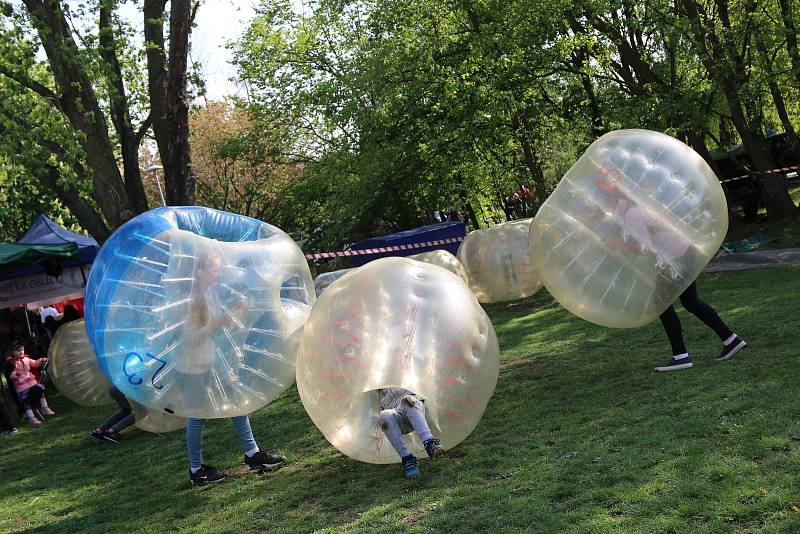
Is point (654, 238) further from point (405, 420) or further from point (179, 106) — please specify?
point (179, 106)

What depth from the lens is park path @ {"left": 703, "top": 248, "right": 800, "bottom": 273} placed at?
506 inches

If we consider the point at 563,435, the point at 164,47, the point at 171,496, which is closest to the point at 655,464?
the point at 563,435

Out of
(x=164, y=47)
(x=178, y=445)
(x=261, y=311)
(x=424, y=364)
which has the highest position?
(x=164, y=47)

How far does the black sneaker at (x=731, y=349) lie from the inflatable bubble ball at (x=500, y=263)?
242 inches

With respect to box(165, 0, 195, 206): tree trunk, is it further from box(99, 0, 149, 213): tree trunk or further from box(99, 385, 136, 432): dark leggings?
box(99, 385, 136, 432): dark leggings

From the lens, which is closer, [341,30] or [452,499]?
[452,499]

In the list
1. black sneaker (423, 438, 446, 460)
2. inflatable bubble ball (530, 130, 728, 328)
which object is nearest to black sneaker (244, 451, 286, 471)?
black sneaker (423, 438, 446, 460)

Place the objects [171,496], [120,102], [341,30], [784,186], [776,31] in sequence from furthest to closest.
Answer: [341,30] → [784,186] → [776,31] → [120,102] → [171,496]

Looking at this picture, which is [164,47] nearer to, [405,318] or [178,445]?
[178,445]

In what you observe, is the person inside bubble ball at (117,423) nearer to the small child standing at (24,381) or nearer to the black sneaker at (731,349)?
the small child standing at (24,381)

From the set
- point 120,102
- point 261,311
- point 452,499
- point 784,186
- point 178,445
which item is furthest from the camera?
point 784,186

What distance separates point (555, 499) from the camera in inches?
191

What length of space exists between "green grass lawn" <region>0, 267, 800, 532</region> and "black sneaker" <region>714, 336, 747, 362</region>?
13cm

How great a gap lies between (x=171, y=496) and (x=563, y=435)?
315cm
